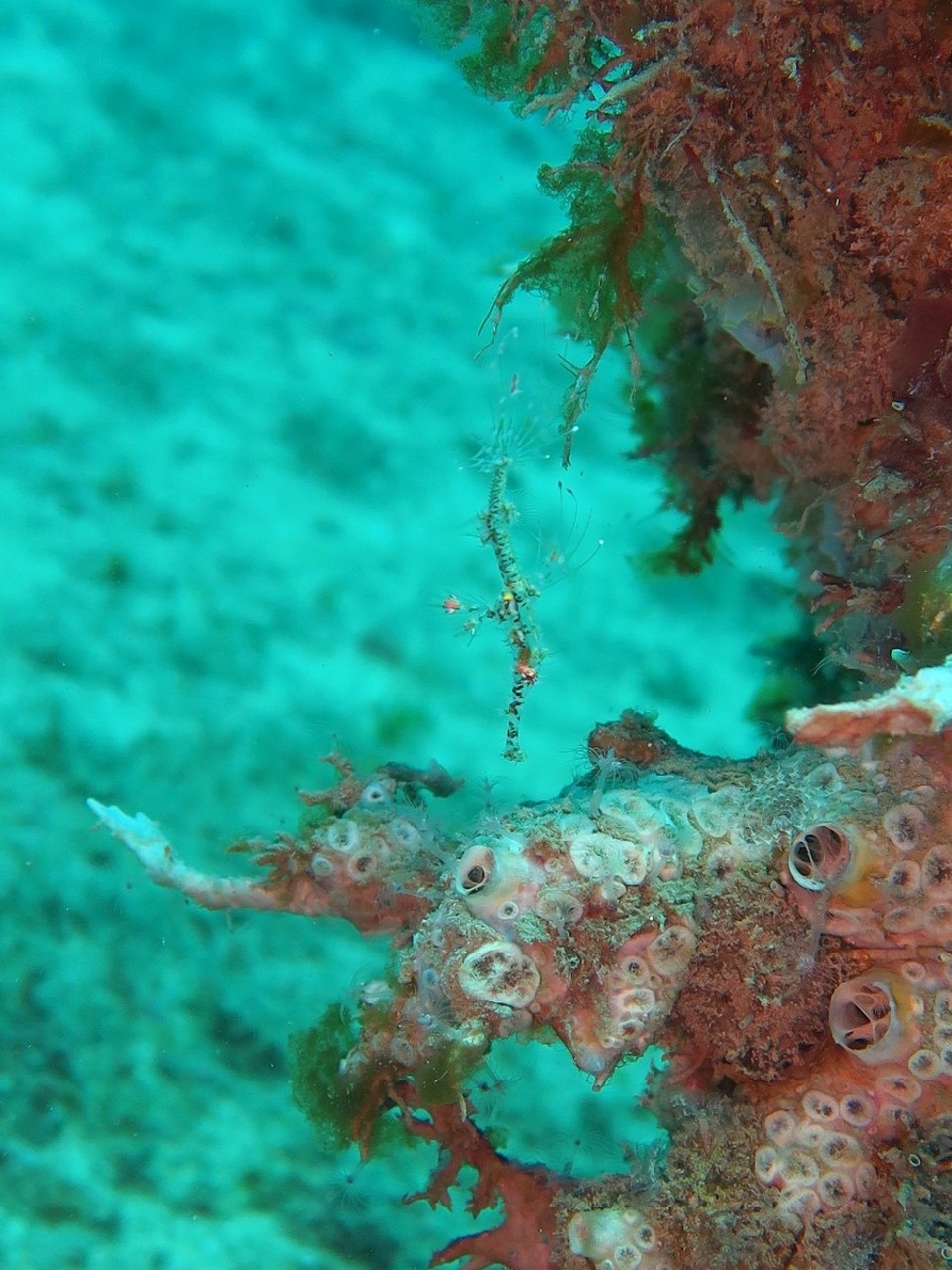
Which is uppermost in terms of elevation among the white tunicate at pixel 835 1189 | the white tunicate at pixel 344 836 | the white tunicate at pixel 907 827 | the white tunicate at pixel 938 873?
the white tunicate at pixel 344 836

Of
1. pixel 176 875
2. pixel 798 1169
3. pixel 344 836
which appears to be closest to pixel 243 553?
pixel 176 875

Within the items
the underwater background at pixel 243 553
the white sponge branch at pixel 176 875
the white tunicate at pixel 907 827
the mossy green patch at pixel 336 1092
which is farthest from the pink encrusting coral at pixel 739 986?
the underwater background at pixel 243 553

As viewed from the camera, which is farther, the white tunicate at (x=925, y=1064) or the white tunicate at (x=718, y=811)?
the white tunicate at (x=718, y=811)

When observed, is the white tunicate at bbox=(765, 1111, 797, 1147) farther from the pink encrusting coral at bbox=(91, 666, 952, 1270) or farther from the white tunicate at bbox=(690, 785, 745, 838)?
the white tunicate at bbox=(690, 785, 745, 838)

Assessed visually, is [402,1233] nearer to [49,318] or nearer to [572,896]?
[572,896]

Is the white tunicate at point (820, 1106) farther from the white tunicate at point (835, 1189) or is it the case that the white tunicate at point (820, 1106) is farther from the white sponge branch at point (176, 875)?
the white sponge branch at point (176, 875)

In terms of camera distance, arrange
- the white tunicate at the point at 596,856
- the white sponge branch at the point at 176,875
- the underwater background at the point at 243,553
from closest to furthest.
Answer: the white tunicate at the point at 596,856
the white sponge branch at the point at 176,875
the underwater background at the point at 243,553

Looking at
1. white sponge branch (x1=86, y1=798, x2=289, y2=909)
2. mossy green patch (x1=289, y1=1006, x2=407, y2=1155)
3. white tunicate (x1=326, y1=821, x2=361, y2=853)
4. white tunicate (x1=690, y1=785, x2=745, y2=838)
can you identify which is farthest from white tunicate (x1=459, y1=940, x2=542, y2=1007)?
white sponge branch (x1=86, y1=798, x2=289, y2=909)
